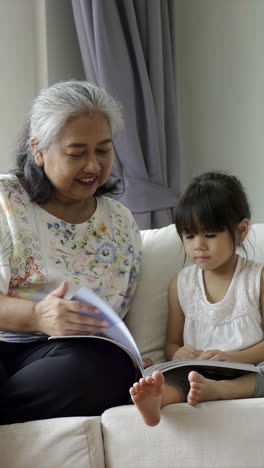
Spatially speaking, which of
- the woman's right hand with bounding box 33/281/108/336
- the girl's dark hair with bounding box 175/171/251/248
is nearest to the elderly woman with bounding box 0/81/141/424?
the woman's right hand with bounding box 33/281/108/336

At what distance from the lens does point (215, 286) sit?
2.05m

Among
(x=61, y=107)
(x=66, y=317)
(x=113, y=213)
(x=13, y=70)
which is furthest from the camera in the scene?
(x=13, y=70)

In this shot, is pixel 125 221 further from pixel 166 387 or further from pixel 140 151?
pixel 140 151

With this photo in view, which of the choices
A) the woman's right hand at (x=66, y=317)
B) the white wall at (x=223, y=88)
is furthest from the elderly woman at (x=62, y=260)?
the white wall at (x=223, y=88)

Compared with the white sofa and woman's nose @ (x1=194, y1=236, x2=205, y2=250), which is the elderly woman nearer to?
the white sofa

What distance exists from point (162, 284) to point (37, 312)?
1.68 feet

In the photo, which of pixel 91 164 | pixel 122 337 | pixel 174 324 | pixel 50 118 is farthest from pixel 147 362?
pixel 50 118

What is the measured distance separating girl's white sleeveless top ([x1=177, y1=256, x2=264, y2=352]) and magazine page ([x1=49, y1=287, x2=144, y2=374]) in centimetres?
35

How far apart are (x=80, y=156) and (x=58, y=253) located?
265mm

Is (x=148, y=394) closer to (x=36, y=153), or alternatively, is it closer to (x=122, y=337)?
(x=122, y=337)

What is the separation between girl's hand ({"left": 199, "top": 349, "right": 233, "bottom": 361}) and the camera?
1.80 m

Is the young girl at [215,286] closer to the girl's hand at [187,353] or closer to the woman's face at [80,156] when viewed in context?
the girl's hand at [187,353]

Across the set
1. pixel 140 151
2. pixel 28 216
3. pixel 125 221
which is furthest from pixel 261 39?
pixel 28 216

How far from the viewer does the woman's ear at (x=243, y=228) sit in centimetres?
201
